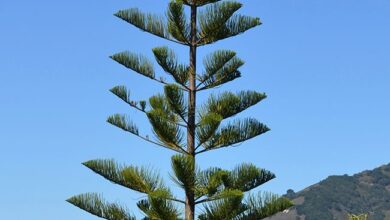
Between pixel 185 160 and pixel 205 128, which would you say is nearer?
pixel 185 160

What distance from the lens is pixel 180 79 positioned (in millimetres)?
18359

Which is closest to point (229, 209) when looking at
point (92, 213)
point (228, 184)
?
point (228, 184)

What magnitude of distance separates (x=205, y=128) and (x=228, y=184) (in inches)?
49.8

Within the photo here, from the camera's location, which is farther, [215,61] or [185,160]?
[215,61]

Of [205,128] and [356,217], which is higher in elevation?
[205,128]

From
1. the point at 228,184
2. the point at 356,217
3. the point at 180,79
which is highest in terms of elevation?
the point at 180,79

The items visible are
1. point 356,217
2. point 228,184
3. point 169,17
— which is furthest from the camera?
point 169,17

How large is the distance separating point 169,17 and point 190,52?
89cm

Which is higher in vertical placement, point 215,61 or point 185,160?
point 215,61

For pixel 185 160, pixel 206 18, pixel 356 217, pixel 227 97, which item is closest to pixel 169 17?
pixel 206 18

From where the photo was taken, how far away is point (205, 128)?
17.6m

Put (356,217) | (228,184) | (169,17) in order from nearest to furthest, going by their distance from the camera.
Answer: (356,217) → (228,184) → (169,17)

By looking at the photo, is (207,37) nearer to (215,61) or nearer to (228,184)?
(215,61)

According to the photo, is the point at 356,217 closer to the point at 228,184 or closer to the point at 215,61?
the point at 228,184
